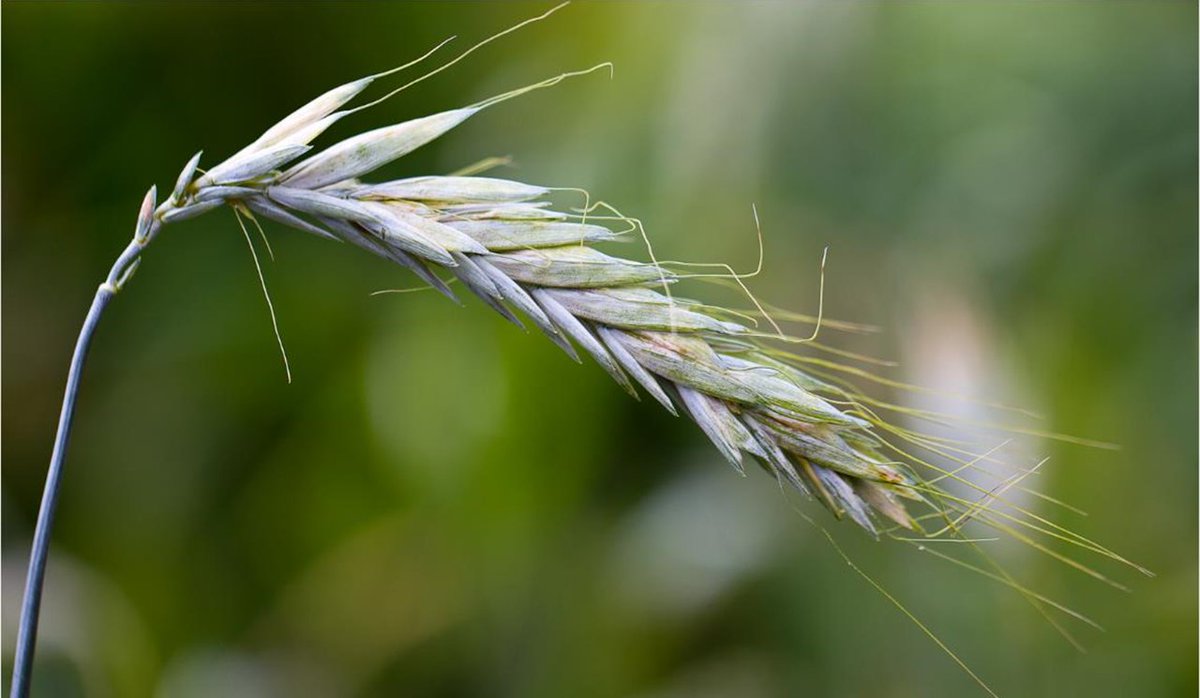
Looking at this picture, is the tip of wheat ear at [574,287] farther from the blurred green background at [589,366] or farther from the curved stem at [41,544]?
the blurred green background at [589,366]

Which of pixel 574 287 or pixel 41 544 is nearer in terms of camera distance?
pixel 41 544

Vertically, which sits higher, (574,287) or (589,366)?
(574,287)

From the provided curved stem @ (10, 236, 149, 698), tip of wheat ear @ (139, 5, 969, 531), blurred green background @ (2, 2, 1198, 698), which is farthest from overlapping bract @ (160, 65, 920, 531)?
blurred green background @ (2, 2, 1198, 698)

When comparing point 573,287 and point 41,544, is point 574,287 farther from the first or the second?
point 41,544

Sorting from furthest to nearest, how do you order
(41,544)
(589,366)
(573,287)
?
(589,366)
(573,287)
(41,544)

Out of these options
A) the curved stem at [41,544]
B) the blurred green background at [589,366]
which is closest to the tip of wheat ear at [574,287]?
the curved stem at [41,544]

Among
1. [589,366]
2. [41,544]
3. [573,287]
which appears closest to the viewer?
[41,544]

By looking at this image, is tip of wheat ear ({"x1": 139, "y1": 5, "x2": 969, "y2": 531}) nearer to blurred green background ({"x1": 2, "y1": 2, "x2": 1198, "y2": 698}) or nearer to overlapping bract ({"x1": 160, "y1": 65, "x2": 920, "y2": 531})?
overlapping bract ({"x1": 160, "y1": 65, "x2": 920, "y2": 531})

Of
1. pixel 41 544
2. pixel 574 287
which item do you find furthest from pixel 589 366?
pixel 41 544
